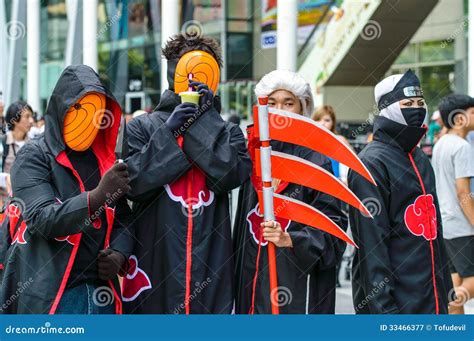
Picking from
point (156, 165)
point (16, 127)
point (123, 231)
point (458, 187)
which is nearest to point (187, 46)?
point (156, 165)

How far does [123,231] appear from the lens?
4.01 meters

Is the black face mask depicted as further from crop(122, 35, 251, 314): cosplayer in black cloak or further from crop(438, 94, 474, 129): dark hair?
crop(438, 94, 474, 129): dark hair

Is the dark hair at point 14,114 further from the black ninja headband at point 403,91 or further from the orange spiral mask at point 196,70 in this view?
the orange spiral mask at point 196,70

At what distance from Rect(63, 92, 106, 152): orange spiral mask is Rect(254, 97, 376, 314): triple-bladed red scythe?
659mm

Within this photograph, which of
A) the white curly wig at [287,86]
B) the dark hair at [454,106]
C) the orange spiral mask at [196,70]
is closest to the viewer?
the orange spiral mask at [196,70]

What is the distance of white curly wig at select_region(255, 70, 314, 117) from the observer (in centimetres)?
442

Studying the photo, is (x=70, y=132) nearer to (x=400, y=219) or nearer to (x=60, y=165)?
(x=60, y=165)

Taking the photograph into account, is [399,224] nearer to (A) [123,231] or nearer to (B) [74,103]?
(A) [123,231]

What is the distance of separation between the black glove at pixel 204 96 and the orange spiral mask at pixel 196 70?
0.27 feet

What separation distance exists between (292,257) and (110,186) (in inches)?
37.9

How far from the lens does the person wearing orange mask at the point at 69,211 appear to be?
371cm

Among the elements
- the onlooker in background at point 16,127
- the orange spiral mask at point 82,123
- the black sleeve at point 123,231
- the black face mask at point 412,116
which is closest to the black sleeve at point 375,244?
the black face mask at point 412,116

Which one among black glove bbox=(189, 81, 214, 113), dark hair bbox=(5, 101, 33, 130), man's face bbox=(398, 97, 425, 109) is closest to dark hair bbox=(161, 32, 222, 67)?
black glove bbox=(189, 81, 214, 113)
